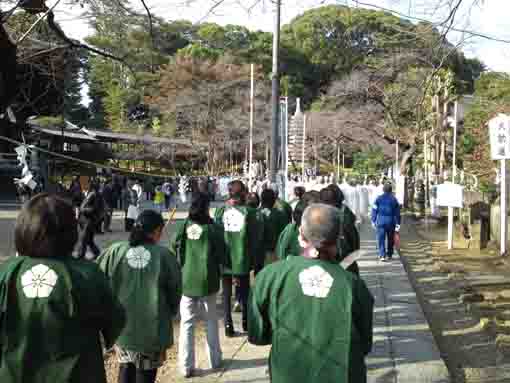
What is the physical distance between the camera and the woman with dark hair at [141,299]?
3334 millimetres

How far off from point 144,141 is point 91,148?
3216mm

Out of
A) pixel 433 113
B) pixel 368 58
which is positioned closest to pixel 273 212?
pixel 433 113

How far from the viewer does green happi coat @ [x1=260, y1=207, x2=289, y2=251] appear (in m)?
6.92

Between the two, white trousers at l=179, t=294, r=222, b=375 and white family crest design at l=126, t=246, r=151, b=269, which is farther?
white trousers at l=179, t=294, r=222, b=375

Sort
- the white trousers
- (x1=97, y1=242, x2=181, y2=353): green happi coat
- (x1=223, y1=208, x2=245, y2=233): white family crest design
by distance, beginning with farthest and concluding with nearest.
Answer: (x1=223, y1=208, x2=245, y2=233): white family crest design < the white trousers < (x1=97, y1=242, x2=181, y2=353): green happi coat

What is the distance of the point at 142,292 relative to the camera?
334 centimetres

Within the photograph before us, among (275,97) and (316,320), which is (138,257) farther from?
(275,97)

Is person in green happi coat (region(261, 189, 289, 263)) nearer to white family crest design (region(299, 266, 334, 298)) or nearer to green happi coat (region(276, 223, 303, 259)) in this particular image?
green happi coat (region(276, 223, 303, 259))

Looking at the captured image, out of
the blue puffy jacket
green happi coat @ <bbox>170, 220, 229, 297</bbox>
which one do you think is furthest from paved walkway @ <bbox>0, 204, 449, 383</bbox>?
the blue puffy jacket

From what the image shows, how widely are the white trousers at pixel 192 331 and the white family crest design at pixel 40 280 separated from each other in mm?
2293

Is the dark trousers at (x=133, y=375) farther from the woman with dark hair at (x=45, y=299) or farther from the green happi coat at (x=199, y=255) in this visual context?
the green happi coat at (x=199, y=255)

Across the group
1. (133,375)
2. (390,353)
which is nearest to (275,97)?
(390,353)

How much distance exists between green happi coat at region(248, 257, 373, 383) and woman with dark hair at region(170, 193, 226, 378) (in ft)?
6.74

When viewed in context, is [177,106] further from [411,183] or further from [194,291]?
[194,291]
